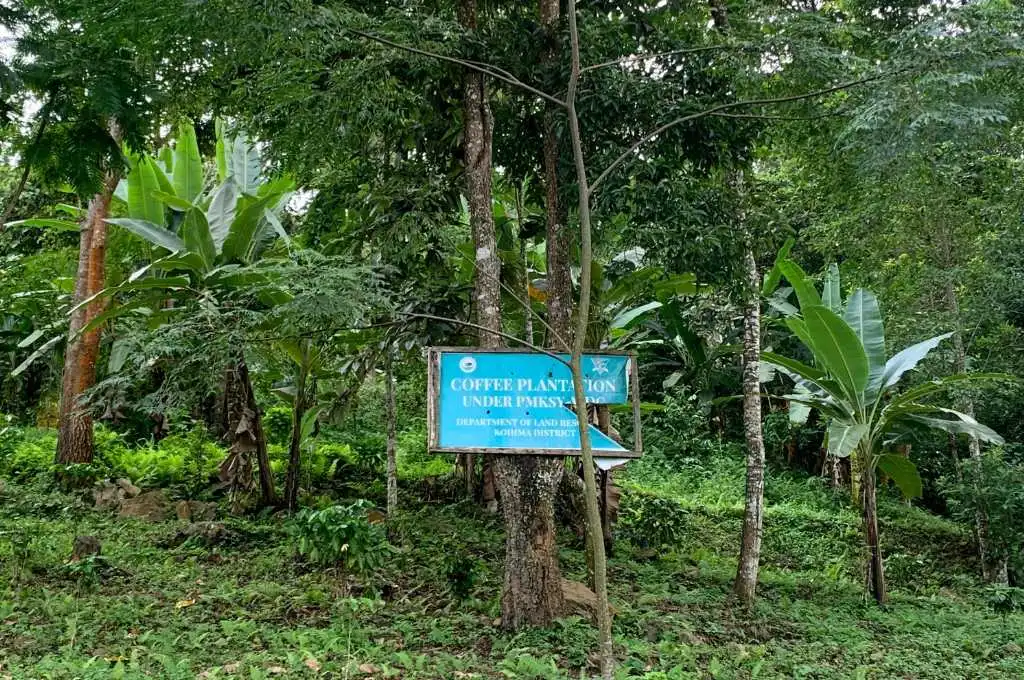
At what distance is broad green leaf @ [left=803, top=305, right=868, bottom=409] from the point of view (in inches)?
283

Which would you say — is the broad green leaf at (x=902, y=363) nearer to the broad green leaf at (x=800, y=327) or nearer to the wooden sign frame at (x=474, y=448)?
the broad green leaf at (x=800, y=327)

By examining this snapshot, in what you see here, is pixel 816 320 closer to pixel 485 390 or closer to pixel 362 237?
pixel 485 390

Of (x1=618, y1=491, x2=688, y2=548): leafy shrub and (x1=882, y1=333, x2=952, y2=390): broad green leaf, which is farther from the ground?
(x1=882, y1=333, x2=952, y2=390): broad green leaf

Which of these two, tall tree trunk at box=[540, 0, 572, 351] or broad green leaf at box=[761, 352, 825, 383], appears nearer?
tall tree trunk at box=[540, 0, 572, 351]

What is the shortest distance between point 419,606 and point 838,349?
170 inches

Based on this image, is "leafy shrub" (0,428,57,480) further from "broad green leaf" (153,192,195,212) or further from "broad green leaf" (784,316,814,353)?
"broad green leaf" (784,316,814,353)

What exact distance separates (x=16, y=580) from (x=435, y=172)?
4.49m

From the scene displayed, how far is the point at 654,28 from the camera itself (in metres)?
6.46

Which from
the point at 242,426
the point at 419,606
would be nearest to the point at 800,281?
the point at 419,606

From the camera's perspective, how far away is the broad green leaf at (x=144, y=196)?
331 inches

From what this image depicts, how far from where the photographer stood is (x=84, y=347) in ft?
31.9

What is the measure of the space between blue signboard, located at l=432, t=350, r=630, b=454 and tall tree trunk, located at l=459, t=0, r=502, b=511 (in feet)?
1.68

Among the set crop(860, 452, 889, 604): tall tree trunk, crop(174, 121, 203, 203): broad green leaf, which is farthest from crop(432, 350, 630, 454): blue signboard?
crop(174, 121, 203, 203): broad green leaf

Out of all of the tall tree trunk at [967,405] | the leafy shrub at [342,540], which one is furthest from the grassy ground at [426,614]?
the tall tree trunk at [967,405]
